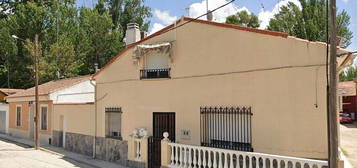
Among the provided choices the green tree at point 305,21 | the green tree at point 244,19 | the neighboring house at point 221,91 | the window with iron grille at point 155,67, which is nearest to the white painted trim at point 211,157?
the neighboring house at point 221,91

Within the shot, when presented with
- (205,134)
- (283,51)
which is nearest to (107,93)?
(205,134)

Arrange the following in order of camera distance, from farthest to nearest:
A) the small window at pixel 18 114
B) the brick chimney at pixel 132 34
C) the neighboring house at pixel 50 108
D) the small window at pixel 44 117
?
the small window at pixel 18 114
the small window at pixel 44 117
the neighboring house at pixel 50 108
the brick chimney at pixel 132 34

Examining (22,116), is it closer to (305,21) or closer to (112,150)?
(112,150)

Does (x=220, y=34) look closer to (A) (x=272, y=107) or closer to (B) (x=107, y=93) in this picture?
(A) (x=272, y=107)

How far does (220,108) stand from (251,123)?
118 centimetres

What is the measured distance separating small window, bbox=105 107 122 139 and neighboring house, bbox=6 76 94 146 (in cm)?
220

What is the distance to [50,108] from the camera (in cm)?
2075

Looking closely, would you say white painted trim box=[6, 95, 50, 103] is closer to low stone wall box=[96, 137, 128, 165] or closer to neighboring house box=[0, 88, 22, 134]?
neighboring house box=[0, 88, 22, 134]

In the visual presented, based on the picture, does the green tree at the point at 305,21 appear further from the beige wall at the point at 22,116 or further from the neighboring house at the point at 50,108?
A: the beige wall at the point at 22,116

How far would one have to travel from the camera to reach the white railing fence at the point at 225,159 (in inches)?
303

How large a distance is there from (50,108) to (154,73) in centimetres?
1127

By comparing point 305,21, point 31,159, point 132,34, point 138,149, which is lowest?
point 31,159

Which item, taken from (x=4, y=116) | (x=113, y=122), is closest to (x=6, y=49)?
(x=4, y=116)

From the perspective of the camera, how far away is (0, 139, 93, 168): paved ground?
44.8 feet
